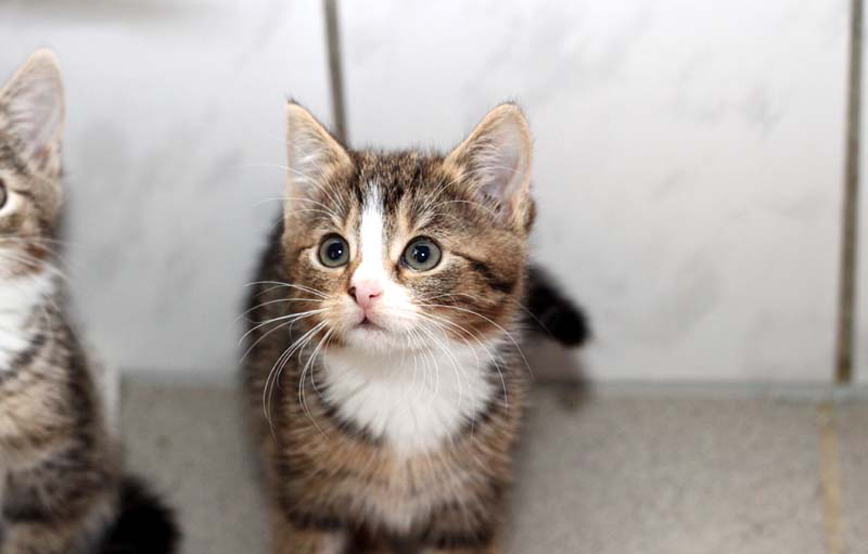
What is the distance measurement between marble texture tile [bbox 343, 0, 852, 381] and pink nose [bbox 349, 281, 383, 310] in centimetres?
56

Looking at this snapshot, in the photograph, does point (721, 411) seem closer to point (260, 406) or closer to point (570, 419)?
point (570, 419)

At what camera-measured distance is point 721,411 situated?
1.85m

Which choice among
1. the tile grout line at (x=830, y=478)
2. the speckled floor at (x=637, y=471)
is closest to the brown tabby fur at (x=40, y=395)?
the speckled floor at (x=637, y=471)

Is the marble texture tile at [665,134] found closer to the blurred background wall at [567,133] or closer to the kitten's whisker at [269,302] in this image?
the blurred background wall at [567,133]

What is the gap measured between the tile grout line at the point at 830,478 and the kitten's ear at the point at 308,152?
909 millimetres

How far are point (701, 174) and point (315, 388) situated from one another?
0.75 meters

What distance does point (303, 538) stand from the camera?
4.99ft

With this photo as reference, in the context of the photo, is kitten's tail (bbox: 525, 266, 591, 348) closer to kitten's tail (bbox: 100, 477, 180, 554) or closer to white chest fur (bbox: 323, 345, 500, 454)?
white chest fur (bbox: 323, 345, 500, 454)

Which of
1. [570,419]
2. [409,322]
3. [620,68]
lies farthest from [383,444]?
[620,68]

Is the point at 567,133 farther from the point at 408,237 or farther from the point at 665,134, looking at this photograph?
the point at 408,237

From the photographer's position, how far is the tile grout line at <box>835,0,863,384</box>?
5.41 feet

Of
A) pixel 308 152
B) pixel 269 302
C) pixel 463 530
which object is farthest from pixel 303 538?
pixel 308 152

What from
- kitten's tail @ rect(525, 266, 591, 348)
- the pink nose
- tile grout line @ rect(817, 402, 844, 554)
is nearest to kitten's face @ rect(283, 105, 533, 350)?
the pink nose

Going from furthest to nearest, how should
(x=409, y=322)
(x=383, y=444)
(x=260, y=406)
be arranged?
(x=260, y=406), (x=383, y=444), (x=409, y=322)
